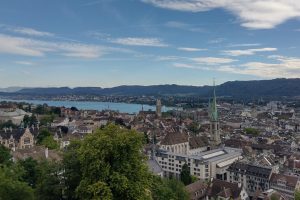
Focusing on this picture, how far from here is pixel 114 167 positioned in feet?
60.8

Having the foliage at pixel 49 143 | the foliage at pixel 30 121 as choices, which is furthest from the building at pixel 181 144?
the foliage at pixel 30 121

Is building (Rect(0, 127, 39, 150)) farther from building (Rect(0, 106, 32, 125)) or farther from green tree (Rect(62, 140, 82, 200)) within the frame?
green tree (Rect(62, 140, 82, 200))

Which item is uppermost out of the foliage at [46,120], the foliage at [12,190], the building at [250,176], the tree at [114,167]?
the tree at [114,167]

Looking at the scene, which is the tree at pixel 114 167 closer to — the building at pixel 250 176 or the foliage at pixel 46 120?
the building at pixel 250 176

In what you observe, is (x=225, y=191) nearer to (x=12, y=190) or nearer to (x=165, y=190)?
(x=165, y=190)

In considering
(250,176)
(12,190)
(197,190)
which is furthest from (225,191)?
(12,190)

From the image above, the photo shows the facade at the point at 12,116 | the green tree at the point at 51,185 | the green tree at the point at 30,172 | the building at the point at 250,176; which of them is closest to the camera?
the green tree at the point at 51,185

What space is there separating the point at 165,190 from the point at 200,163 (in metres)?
23.5

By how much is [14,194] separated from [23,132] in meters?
42.4

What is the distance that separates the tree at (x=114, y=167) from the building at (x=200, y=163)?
30.5 metres

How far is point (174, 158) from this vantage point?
51656 millimetres

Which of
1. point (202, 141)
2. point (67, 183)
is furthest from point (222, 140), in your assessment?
point (67, 183)

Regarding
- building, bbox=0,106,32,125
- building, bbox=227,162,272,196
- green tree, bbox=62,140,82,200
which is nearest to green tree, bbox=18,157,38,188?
green tree, bbox=62,140,82,200

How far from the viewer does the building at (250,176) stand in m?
43.2
